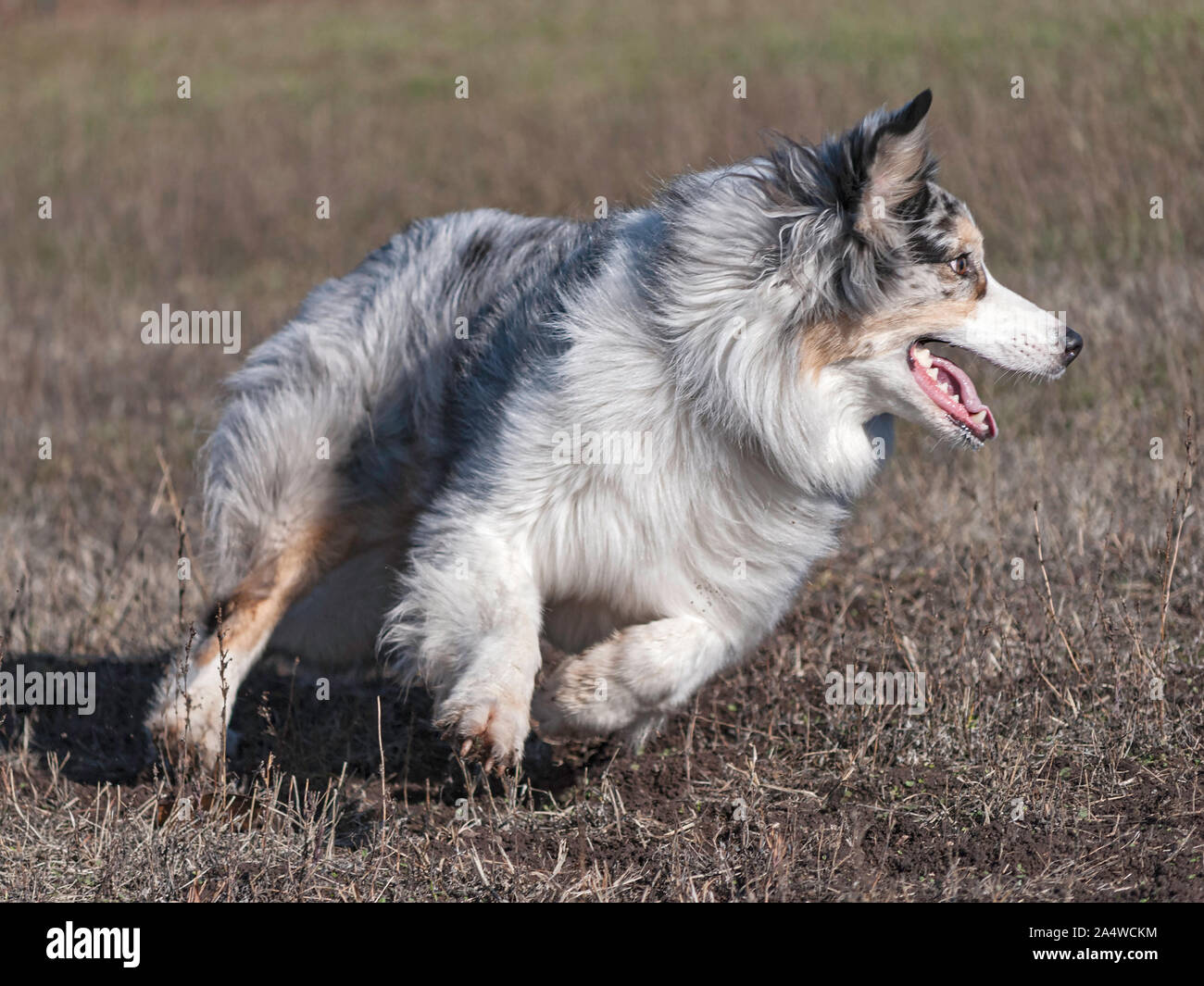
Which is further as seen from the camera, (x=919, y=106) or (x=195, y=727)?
(x=195, y=727)

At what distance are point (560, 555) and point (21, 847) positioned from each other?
1791 mm

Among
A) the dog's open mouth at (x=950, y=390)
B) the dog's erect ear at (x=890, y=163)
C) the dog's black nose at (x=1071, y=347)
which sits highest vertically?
the dog's erect ear at (x=890, y=163)

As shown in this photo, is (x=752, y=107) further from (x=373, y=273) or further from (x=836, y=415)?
(x=836, y=415)

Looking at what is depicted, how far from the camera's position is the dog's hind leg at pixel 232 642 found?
448cm

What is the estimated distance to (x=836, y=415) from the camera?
12.8ft

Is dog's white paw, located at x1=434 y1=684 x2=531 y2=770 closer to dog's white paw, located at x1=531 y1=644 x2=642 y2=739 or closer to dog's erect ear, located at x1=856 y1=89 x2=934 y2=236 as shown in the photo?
dog's white paw, located at x1=531 y1=644 x2=642 y2=739

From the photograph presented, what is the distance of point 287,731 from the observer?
507cm

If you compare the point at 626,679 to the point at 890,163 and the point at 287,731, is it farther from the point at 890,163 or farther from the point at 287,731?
the point at 287,731

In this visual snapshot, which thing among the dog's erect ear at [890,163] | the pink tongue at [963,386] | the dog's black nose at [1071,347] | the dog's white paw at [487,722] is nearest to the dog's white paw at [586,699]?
the dog's white paw at [487,722]

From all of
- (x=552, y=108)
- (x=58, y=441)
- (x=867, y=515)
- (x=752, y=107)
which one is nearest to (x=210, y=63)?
(x=552, y=108)

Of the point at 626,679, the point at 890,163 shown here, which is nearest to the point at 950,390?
the point at 890,163

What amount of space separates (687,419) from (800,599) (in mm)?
1844

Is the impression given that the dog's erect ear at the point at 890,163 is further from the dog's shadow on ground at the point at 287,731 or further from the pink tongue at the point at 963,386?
→ the dog's shadow on ground at the point at 287,731

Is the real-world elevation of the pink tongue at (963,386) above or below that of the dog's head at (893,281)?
below
